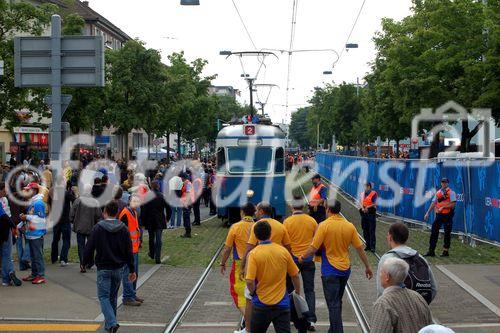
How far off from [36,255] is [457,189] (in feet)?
37.8

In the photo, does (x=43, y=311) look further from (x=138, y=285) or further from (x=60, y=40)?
(x=60, y=40)

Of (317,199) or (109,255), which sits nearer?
(109,255)

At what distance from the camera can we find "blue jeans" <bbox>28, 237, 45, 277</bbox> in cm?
1222

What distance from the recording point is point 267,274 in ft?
22.9

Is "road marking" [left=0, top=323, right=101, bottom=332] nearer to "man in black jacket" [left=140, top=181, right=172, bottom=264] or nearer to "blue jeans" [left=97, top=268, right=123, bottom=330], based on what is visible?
"blue jeans" [left=97, top=268, right=123, bottom=330]

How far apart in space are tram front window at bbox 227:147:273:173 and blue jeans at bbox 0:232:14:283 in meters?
11.3

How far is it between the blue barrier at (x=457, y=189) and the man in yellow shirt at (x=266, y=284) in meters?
10.9

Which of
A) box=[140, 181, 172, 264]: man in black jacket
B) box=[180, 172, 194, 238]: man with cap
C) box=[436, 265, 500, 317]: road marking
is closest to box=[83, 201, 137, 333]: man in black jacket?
box=[436, 265, 500, 317]: road marking

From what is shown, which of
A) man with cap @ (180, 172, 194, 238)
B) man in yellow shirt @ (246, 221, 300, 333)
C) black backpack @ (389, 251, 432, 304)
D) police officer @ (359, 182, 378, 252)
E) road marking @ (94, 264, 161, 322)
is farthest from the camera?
man with cap @ (180, 172, 194, 238)

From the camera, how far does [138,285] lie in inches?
499

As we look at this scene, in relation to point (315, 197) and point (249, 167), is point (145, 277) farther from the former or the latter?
point (249, 167)

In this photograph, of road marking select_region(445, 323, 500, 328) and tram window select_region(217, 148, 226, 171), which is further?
tram window select_region(217, 148, 226, 171)

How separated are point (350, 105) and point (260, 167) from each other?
43.7 meters

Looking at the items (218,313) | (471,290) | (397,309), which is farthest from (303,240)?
(397,309)
